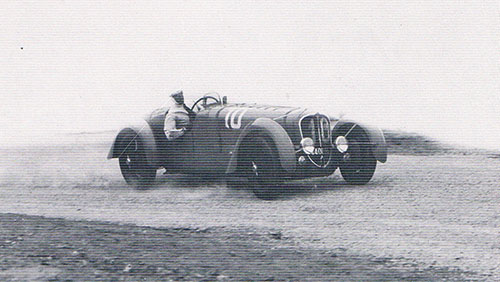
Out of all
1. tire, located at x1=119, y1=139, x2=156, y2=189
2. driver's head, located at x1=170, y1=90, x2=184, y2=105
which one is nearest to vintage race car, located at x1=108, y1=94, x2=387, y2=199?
tire, located at x1=119, y1=139, x2=156, y2=189

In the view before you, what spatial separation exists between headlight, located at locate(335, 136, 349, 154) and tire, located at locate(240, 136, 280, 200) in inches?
42.8

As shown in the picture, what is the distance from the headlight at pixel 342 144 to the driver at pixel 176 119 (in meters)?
2.03

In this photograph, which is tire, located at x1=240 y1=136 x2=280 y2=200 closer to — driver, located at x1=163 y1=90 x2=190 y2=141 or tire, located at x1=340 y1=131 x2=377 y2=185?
tire, located at x1=340 y1=131 x2=377 y2=185

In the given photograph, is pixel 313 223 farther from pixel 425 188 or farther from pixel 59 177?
pixel 59 177

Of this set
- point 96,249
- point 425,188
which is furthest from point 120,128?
point 425,188

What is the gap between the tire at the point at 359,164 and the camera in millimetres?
8328

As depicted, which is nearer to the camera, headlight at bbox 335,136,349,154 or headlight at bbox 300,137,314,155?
headlight at bbox 300,137,314,155

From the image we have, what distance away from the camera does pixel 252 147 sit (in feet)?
26.1

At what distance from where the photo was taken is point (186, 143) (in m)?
8.90

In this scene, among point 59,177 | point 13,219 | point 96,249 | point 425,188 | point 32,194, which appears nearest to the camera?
point 96,249

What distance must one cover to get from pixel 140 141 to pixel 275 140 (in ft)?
7.19

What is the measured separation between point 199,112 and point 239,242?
3299 mm

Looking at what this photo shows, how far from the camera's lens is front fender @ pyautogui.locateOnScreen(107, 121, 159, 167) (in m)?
8.88

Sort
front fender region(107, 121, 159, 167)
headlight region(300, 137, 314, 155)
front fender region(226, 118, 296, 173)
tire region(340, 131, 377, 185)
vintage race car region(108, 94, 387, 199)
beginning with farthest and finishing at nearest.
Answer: front fender region(107, 121, 159, 167) → tire region(340, 131, 377, 185) → headlight region(300, 137, 314, 155) → vintage race car region(108, 94, 387, 199) → front fender region(226, 118, 296, 173)
